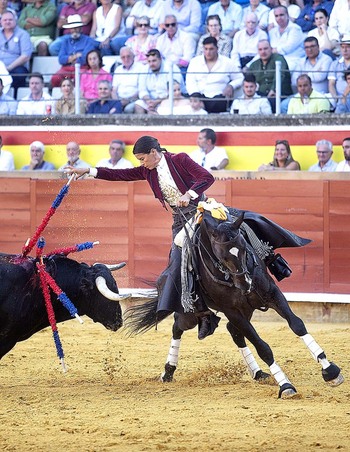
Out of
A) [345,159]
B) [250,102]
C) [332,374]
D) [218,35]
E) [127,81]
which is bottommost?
[332,374]

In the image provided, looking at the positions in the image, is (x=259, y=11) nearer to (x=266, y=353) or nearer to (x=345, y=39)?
(x=345, y=39)

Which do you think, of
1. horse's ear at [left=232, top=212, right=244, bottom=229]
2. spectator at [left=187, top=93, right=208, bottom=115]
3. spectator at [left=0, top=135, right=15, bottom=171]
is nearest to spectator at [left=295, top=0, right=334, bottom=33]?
spectator at [left=187, top=93, right=208, bottom=115]

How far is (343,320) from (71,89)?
3633 millimetres

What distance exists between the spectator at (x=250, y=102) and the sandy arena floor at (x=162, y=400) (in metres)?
2.56

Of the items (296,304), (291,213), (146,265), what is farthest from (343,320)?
(146,265)

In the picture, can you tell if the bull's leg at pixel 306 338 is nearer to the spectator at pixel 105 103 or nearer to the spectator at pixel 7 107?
the spectator at pixel 105 103

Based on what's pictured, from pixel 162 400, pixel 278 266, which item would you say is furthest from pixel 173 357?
pixel 278 266

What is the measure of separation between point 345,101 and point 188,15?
215 centimetres

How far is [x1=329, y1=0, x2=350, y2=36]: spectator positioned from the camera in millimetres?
10078

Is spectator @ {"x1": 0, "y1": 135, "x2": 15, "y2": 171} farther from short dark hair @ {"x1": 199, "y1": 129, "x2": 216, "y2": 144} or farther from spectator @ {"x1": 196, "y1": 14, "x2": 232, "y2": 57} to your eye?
spectator @ {"x1": 196, "y1": 14, "x2": 232, "y2": 57}

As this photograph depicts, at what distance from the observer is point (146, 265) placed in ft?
32.0

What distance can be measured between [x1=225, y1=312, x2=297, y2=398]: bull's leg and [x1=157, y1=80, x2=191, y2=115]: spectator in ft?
15.8

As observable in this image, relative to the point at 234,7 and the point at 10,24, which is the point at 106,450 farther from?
the point at 10,24

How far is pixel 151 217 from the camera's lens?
9734mm
